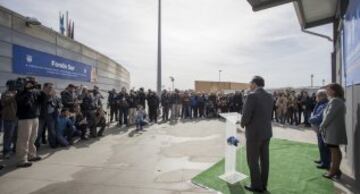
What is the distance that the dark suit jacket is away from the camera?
540 centimetres

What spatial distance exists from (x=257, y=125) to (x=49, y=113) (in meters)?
6.32

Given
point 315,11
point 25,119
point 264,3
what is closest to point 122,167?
point 25,119

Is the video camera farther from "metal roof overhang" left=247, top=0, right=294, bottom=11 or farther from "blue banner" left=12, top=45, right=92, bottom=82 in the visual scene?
"metal roof overhang" left=247, top=0, right=294, bottom=11

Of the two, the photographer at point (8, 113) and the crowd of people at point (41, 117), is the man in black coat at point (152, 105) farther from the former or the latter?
the photographer at point (8, 113)

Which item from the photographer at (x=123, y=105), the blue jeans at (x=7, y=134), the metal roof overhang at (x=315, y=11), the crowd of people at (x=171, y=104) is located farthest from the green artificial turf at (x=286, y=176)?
the crowd of people at (x=171, y=104)

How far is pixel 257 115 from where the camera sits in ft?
17.9

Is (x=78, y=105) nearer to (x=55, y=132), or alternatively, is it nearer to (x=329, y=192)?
(x=55, y=132)

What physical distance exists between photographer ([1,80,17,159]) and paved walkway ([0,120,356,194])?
1.95 feet

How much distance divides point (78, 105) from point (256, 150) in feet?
23.9

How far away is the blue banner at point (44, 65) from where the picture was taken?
12661mm

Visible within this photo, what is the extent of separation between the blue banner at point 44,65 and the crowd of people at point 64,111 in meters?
2.45

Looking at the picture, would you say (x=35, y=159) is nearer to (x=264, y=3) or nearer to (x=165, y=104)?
(x=264, y=3)

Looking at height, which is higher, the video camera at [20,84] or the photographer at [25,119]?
the video camera at [20,84]

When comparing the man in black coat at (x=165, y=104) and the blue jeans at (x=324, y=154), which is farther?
the man in black coat at (x=165, y=104)
